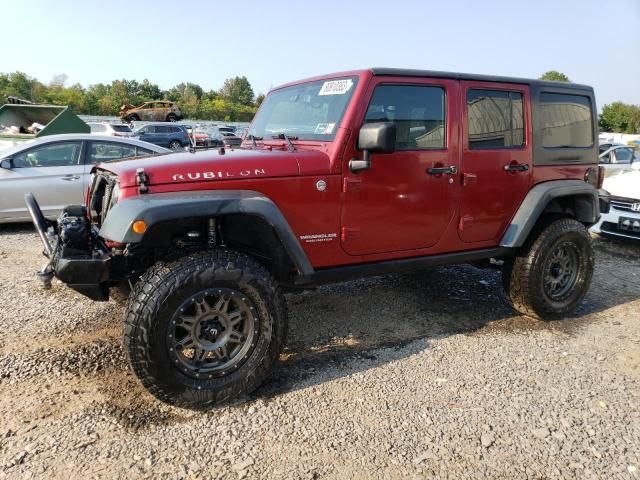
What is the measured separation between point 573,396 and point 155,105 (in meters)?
39.4

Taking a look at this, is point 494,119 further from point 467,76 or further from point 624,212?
point 624,212

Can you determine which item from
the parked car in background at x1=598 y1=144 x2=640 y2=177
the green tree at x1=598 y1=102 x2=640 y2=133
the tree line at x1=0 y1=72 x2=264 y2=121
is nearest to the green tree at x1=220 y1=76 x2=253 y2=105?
the tree line at x1=0 y1=72 x2=264 y2=121

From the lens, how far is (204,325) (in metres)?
2.88

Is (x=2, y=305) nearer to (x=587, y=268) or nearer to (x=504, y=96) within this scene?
(x=504, y=96)

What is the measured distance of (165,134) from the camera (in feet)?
76.2

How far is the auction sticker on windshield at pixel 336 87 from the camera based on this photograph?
3.35 meters

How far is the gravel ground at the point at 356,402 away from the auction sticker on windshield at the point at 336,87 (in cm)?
189

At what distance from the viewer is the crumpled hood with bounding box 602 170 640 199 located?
6957 millimetres

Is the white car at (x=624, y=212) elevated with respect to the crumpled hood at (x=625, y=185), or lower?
lower

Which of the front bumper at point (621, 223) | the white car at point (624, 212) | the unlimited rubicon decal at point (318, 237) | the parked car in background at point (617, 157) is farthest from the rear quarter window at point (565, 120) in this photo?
the parked car in background at point (617, 157)

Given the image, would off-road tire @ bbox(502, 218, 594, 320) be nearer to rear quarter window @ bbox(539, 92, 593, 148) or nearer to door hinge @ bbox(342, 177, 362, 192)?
rear quarter window @ bbox(539, 92, 593, 148)

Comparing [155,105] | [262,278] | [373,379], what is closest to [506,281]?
[373,379]

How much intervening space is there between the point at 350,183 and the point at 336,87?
0.75m

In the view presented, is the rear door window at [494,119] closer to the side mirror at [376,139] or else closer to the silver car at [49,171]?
the side mirror at [376,139]
